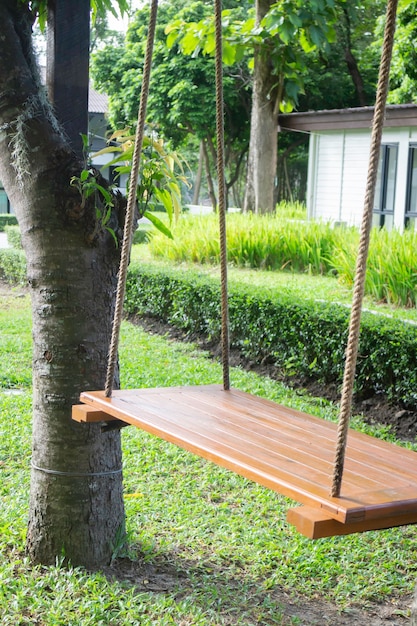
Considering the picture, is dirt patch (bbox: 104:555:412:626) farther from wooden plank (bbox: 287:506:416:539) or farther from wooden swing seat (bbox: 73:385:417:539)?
wooden plank (bbox: 287:506:416:539)

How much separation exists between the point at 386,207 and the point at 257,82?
5.20 meters

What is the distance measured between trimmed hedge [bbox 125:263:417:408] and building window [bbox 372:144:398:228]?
9.29m

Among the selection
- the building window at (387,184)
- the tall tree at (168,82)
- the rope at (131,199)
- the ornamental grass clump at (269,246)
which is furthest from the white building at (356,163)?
the rope at (131,199)

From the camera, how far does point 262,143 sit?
15.3 metres

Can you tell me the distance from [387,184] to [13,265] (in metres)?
8.70

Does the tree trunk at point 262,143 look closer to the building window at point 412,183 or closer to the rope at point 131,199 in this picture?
the building window at point 412,183

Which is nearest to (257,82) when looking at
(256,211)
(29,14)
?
(256,211)

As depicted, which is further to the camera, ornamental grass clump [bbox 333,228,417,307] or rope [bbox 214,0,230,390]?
ornamental grass clump [bbox 333,228,417,307]

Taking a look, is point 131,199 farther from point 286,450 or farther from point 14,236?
point 14,236

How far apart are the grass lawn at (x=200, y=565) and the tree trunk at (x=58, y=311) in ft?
0.68

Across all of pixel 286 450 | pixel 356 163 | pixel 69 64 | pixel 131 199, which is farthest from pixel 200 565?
pixel 356 163

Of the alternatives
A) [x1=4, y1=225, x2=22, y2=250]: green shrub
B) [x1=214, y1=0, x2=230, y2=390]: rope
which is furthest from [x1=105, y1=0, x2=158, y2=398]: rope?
[x1=4, y1=225, x2=22, y2=250]: green shrub

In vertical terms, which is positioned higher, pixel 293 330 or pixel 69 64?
pixel 69 64

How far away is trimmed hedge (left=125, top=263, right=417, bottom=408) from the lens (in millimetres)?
6293
